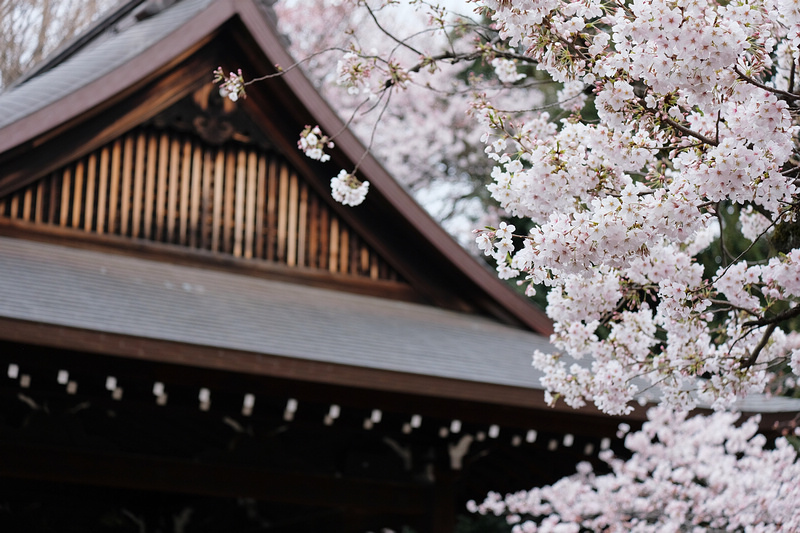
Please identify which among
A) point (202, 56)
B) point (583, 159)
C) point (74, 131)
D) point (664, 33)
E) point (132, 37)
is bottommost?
point (583, 159)

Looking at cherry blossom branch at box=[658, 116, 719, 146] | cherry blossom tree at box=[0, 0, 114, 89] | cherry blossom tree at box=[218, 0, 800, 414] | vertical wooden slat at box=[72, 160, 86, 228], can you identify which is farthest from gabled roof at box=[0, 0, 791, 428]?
cherry blossom tree at box=[0, 0, 114, 89]

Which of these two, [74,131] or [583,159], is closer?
[583,159]

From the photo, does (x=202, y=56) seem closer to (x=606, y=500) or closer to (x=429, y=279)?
(x=429, y=279)

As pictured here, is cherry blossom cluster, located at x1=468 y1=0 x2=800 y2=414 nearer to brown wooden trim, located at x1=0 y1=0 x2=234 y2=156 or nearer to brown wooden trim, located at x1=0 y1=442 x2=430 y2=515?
brown wooden trim, located at x1=0 y1=442 x2=430 y2=515

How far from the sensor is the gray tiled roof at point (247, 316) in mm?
4355

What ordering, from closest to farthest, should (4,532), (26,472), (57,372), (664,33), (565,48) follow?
(664,33) → (565,48) → (57,372) → (26,472) → (4,532)

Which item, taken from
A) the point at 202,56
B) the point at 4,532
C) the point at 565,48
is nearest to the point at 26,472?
the point at 4,532

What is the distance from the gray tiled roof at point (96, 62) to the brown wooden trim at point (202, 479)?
204 cm

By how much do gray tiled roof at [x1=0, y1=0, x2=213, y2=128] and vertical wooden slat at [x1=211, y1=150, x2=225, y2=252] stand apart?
0.90 m

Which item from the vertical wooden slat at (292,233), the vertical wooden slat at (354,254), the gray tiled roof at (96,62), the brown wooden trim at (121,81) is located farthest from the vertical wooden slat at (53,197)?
the vertical wooden slat at (354,254)

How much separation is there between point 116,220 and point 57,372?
1.72 meters

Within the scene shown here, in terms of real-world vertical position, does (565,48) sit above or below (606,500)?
above

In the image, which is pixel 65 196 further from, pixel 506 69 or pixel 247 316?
pixel 506 69

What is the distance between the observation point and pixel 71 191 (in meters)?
5.70
